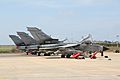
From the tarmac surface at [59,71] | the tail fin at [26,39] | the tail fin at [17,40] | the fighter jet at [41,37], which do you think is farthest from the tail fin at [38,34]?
the tarmac surface at [59,71]

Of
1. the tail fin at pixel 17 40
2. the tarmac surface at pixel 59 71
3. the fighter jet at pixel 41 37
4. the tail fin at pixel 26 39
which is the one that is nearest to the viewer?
the tarmac surface at pixel 59 71

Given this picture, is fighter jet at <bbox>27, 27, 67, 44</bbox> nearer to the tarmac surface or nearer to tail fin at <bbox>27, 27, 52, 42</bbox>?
tail fin at <bbox>27, 27, 52, 42</bbox>

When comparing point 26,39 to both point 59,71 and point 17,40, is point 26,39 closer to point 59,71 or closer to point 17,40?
point 17,40

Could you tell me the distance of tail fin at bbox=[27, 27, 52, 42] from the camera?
68.1 m

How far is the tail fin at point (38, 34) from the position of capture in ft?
223

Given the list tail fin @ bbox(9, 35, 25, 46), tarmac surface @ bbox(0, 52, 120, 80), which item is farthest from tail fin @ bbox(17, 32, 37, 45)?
tarmac surface @ bbox(0, 52, 120, 80)

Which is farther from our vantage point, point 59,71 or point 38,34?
point 38,34

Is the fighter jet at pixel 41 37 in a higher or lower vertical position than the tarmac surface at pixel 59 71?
higher

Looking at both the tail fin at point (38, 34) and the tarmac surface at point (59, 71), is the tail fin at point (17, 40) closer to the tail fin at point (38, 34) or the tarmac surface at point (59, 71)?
the tail fin at point (38, 34)

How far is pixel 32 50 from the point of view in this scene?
2825 inches

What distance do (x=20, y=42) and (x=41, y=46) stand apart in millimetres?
15008

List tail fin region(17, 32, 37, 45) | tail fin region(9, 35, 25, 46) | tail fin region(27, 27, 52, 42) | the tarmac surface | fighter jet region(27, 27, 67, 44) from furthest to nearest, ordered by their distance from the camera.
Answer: tail fin region(9, 35, 25, 46), tail fin region(17, 32, 37, 45), tail fin region(27, 27, 52, 42), fighter jet region(27, 27, 67, 44), the tarmac surface

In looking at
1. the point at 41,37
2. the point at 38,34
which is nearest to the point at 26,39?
the point at 38,34

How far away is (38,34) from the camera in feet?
227
